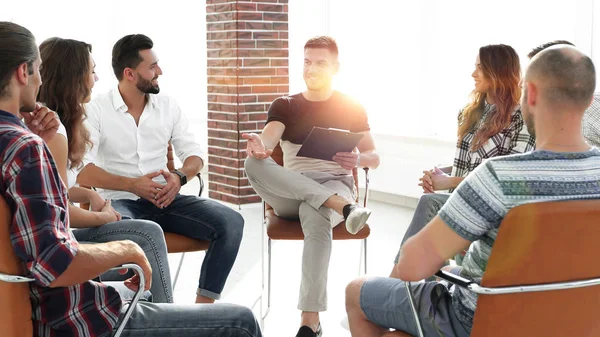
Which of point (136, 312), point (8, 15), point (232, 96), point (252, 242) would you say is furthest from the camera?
point (8, 15)

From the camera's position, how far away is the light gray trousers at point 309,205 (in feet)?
11.5

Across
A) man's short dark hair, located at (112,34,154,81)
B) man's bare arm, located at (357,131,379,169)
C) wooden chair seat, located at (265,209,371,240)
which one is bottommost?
wooden chair seat, located at (265,209,371,240)

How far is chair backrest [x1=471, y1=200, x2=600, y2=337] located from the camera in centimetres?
179

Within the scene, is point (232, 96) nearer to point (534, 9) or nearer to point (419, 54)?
point (419, 54)

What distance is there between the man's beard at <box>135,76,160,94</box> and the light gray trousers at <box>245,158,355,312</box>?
58cm

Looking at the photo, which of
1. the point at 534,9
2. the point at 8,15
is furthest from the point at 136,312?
the point at 8,15

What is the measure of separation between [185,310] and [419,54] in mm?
4894

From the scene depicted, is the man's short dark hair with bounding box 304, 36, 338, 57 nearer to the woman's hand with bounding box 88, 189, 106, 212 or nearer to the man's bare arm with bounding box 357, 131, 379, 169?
the man's bare arm with bounding box 357, 131, 379, 169

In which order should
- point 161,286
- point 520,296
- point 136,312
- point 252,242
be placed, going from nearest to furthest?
point 520,296 → point 136,312 → point 161,286 → point 252,242

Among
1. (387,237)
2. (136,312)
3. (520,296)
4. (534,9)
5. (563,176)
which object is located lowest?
(387,237)

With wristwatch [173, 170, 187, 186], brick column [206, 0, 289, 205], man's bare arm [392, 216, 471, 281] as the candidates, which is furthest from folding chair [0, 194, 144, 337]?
brick column [206, 0, 289, 205]

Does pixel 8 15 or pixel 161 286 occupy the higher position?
pixel 8 15

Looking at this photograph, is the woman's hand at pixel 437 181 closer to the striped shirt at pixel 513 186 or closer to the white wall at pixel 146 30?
the striped shirt at pixel 513 186

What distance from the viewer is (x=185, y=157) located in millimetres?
3949
